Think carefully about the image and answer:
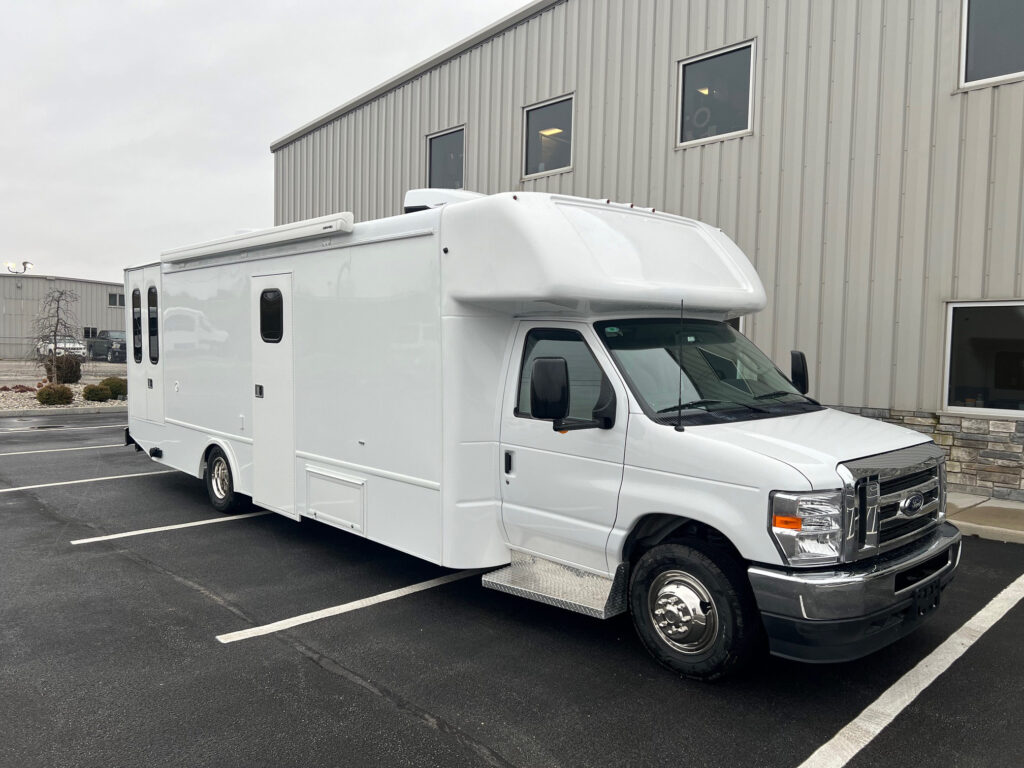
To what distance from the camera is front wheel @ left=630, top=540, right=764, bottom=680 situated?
13.5 feet

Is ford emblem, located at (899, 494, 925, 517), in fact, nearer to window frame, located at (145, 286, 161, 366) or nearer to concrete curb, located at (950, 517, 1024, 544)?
concrete curb, located at (950, 517, 1024, 544)

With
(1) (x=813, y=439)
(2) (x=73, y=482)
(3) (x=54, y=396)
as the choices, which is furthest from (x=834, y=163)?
(3) (x=54, y=396)


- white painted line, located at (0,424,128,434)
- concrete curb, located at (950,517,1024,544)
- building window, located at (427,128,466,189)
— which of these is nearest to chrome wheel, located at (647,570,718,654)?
concrete curb, located at (950,517,1024,544)

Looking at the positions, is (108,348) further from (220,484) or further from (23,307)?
(220,484)

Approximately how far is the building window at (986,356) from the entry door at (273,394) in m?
7.26

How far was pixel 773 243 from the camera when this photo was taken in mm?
10320

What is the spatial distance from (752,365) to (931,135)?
5532mm

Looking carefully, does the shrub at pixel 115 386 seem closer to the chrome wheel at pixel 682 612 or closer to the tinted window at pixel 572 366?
the tinted window at pixel 572 366

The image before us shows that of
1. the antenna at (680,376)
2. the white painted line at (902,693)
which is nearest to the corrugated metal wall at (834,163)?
the white painted line at (902,693)

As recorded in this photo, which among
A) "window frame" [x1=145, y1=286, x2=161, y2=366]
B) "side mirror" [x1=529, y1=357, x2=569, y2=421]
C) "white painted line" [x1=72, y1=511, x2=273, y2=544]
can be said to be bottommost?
"white painted line" [x1=72, y1=511, x2=273, y2=544]

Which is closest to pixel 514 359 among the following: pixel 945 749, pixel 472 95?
pixel 945 749

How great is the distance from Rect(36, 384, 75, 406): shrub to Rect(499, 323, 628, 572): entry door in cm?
1936

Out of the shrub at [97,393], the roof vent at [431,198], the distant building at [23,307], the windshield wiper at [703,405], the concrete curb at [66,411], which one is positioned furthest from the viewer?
the distant building at [23,307]

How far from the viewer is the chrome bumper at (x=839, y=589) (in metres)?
3.79
